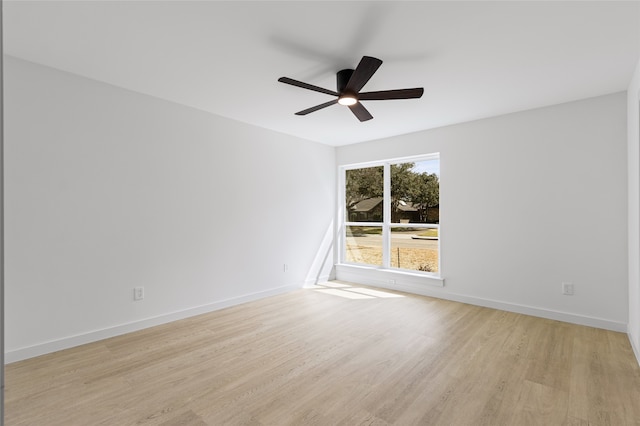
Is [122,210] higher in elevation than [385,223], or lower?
higher

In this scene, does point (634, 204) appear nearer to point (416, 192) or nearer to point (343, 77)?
point (416, 192)

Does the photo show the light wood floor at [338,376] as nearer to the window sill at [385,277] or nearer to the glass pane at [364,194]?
the window sill at [385,277]

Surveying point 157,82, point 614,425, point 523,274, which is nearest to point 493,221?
point 523,274

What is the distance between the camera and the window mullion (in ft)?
18.0

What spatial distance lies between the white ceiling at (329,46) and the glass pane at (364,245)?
2544mm

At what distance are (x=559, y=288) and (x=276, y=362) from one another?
3.27m

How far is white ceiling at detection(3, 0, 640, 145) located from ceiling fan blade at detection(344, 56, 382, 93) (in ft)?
0.71

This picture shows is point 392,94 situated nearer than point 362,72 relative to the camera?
No

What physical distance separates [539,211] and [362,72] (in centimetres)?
286

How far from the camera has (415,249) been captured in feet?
16.9

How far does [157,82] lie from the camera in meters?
3.22

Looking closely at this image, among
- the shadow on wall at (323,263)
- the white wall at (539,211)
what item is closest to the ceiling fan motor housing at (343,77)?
the white wall at (539,211)

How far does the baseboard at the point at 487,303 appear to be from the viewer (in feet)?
11.5

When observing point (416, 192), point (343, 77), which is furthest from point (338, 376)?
point (416, 192)
